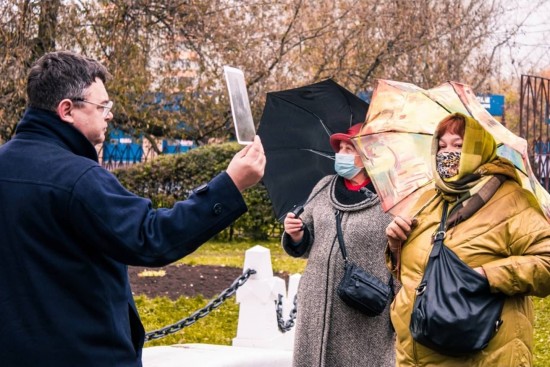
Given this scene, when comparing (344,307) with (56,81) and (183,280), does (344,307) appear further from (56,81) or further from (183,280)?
(183,280)

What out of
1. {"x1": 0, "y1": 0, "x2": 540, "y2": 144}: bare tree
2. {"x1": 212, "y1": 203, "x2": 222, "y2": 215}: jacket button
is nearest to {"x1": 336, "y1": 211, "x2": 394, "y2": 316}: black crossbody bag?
{"x1": 212, "y1": 203, "x2": 222, "y2": 215}: jacket button

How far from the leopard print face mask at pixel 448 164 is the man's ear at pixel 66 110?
1.89 metres

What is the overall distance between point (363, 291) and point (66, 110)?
2560 millimetres

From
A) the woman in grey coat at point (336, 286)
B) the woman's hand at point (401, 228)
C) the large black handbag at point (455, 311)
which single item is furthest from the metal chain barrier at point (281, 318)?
the large black handbag at point (455, 311)

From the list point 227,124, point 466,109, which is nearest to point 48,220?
point 466,109

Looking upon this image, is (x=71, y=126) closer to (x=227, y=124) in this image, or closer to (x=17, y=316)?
(x=17, y=316)

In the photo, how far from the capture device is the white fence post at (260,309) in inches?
319

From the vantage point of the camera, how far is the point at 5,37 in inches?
558

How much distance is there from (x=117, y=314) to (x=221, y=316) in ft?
23.5

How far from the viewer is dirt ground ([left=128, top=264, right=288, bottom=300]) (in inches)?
457

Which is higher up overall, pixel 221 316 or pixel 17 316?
pixel 17 316

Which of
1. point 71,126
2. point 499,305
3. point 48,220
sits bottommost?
point 499,305

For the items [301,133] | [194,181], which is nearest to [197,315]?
[301,133]

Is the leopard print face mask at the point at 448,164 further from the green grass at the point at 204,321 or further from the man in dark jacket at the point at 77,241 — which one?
the green grass at the point at 204,321
